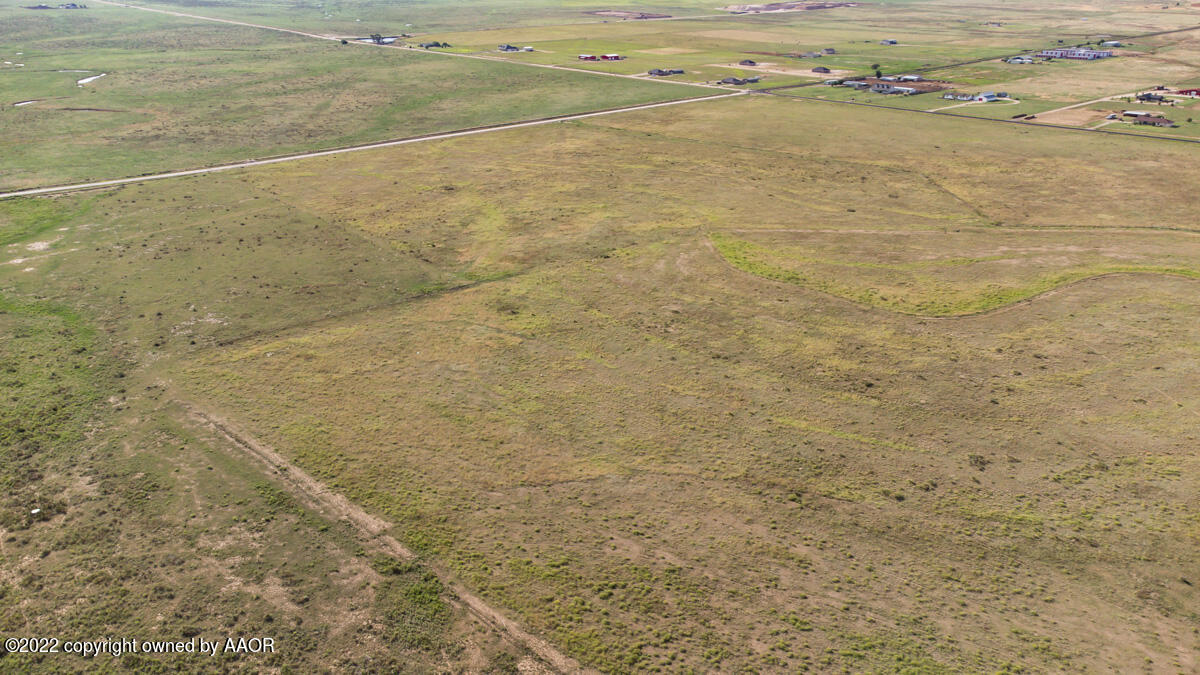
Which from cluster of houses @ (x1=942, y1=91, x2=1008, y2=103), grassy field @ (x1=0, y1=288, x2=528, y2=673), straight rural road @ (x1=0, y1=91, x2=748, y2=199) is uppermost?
cluster of houses @ (x1=942, y1=91, x2=1008, y2=103)

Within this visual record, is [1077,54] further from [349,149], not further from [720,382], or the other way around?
[720,382]

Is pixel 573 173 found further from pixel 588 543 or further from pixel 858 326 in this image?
pixel 588 543

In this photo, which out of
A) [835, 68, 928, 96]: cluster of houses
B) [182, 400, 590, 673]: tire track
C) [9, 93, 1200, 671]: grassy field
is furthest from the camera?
[835, 68, 928, 96]: cluster of houses

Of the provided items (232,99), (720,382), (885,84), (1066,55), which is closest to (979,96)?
(885,84)

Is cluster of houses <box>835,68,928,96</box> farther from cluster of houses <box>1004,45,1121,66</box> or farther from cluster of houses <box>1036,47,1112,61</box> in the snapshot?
cluster of houses <box>1036,47,1112,61</box>

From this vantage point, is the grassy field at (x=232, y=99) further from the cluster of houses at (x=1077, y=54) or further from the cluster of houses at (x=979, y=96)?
the cluster of houses at (x=1077, y=54)

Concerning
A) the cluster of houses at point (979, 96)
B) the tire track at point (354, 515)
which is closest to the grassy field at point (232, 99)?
the cluster of houses at point (979, 96)

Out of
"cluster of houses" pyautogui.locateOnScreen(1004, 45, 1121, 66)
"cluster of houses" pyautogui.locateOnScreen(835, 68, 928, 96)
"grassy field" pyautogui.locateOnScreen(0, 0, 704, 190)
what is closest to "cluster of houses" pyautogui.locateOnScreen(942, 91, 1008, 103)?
"cluster of houses" pyautogui.locateOnScreen(835, 68, 928, 96)

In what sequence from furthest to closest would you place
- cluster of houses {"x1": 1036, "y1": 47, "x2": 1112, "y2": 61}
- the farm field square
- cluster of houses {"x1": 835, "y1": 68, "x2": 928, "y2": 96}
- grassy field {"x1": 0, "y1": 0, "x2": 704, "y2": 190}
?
1. cluster of houses {"x1": 1036, "y1": 47, "x2": 1112, "y2": 61}
2. cluster of houses {"x1": 835, "y1": 68, "x2": 928, "y2": 96}
3. grassy field {"x1": 0, "y1": 0, "x2": 704, "y2": 190}
4. the farm field square

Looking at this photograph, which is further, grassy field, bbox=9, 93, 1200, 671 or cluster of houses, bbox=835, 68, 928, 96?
cluster of houses, bbox=835, 68, 928, 96
